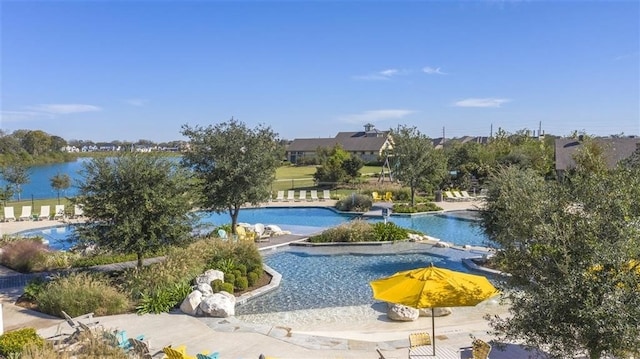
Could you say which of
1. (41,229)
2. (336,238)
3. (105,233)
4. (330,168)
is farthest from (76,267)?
(330,168)

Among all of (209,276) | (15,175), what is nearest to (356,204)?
(209,276)

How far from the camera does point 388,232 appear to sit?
21.5m

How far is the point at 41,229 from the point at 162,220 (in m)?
16.4

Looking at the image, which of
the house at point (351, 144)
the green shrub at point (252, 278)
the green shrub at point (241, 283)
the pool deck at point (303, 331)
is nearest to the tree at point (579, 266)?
the pool deck at point (303, 331)

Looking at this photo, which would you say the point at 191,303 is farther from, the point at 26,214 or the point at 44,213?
the point at 26,214

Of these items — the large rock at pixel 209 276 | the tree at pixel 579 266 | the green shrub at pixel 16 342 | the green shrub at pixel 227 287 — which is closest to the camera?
the tree at pixel 579 266

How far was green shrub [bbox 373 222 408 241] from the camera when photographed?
21.2 metres

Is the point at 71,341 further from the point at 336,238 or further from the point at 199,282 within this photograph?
the point at 336,238

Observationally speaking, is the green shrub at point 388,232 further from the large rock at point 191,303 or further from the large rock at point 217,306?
the large rock at point 191,303

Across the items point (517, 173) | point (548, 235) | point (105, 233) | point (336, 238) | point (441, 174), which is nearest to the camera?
point (548, 235)

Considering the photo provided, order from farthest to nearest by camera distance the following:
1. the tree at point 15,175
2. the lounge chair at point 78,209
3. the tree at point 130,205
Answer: the tree at point 15,175
the lounge chair at point 78,209
the tree at point 130,205

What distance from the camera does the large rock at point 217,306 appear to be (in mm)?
11711

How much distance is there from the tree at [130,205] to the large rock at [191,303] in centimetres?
246

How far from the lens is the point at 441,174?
32656 mm
